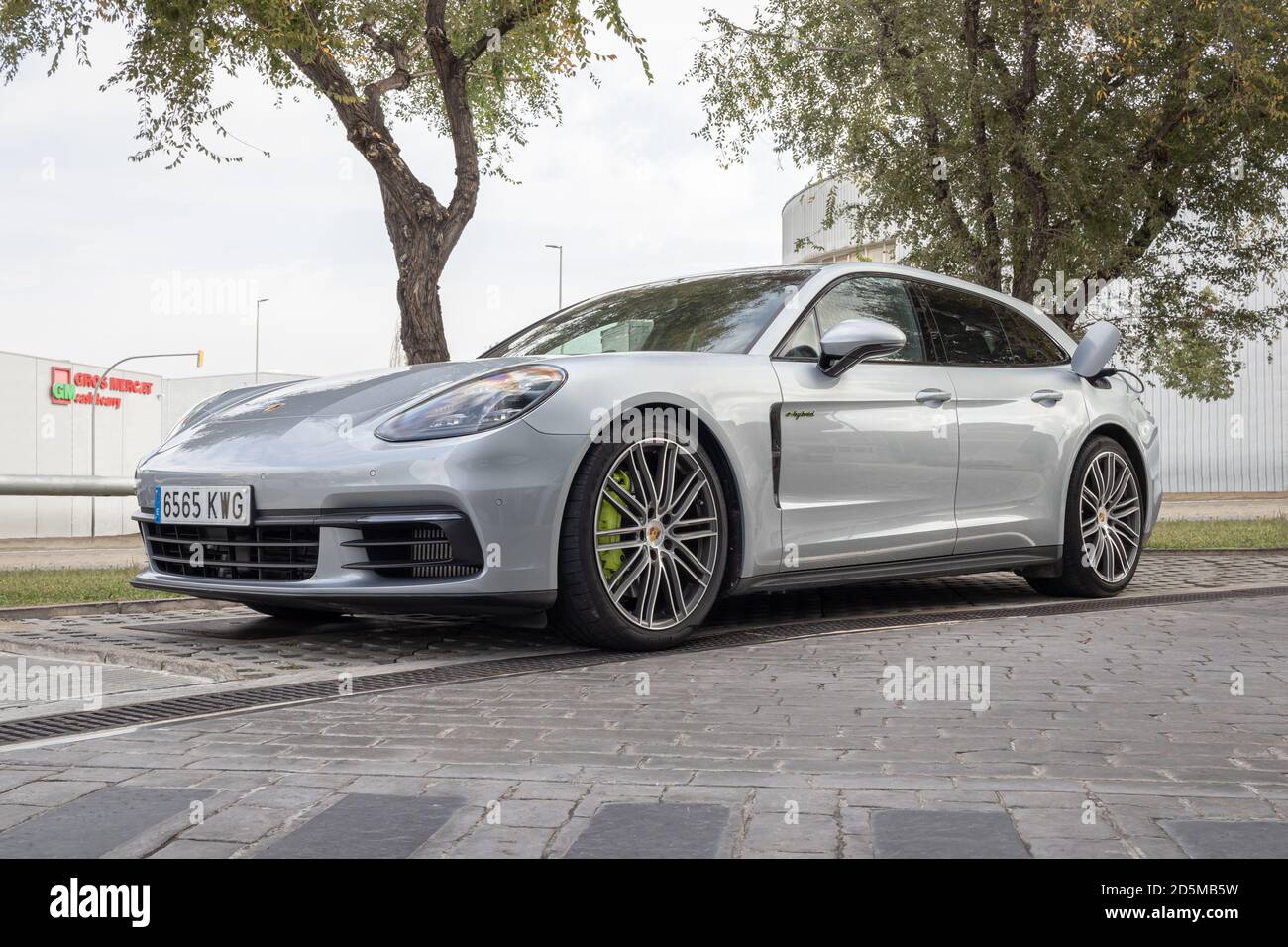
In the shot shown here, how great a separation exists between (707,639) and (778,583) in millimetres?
360

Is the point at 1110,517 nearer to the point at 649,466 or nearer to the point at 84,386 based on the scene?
the point at 649,466

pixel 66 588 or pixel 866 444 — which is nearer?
pixel 866 444

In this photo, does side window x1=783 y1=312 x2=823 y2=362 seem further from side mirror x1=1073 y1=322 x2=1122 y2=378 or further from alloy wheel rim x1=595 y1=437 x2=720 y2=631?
side mirror x1=1073 y1=322 x2=1122 y2=378

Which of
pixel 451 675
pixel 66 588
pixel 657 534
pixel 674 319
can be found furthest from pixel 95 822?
pixel 66 588

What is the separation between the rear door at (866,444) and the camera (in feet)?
18.2

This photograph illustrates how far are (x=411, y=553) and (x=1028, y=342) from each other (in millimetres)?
3643

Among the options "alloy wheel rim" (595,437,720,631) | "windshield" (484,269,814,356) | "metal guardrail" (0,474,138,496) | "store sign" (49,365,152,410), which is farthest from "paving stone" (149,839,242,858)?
"store sign" (49,365,152,410)

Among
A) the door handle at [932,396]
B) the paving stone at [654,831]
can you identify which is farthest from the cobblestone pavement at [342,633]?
the paving stone at [654,831]

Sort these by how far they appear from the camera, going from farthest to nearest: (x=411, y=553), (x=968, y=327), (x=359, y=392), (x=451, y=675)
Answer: (x=968, y=327) → (x=359, y=392) → (x=411, y=553) → (x=451, y=675)

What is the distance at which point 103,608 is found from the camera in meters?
6.85

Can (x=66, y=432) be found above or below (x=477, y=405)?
above

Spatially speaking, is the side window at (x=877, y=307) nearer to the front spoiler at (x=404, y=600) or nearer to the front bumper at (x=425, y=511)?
the front bumper at (x=425, y=511)
